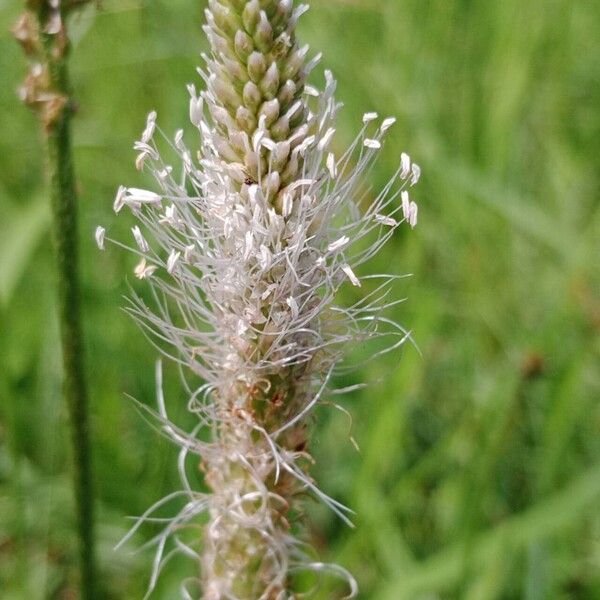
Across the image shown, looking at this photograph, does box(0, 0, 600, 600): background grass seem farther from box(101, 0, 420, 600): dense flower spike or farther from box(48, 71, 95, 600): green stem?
box(101, 0, 420, 600): dense flower spike

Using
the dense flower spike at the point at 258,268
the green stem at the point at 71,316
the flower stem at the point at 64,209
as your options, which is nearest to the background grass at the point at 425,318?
the flower stem at the point at 64,209

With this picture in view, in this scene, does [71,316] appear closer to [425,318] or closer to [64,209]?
[64,209]

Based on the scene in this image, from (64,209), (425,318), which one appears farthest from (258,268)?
(425,318)

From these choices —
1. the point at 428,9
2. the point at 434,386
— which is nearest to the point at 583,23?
the point at 428,9

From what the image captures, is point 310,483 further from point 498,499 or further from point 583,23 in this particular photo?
point 583,23

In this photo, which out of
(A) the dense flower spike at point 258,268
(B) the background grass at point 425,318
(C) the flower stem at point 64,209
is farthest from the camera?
(B) the background grass at point 425,318

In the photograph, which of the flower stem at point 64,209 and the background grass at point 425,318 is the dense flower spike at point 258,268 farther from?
the background grass at point 425,318
